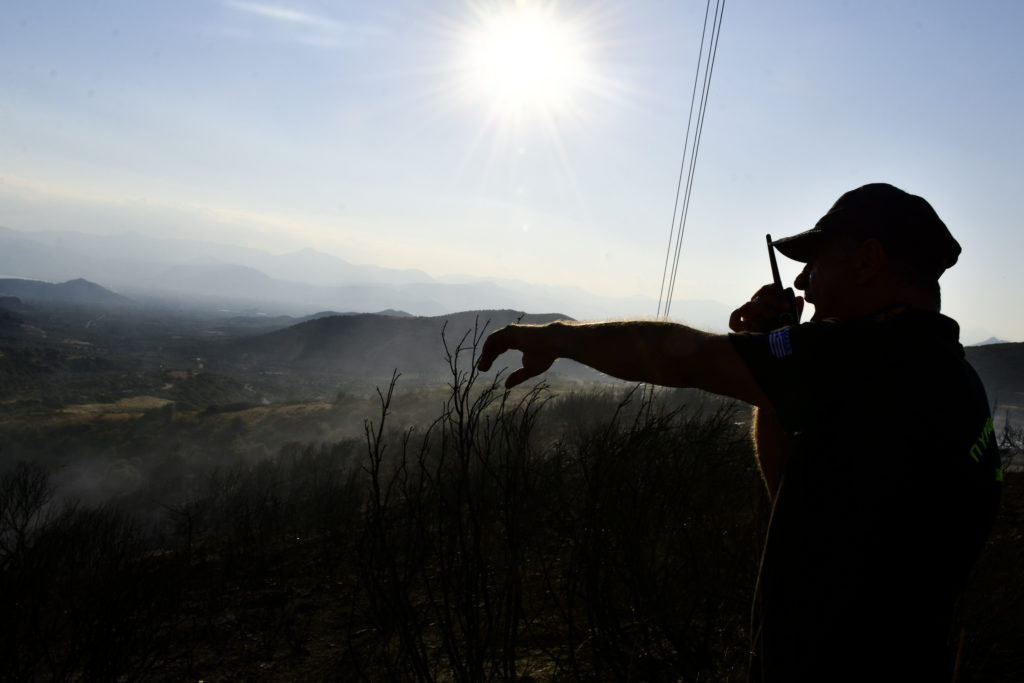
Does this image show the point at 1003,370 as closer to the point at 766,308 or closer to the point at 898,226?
the point at 766,308

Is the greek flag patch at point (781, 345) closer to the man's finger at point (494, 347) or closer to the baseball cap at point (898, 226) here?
the baseball cap at point (898, 226)

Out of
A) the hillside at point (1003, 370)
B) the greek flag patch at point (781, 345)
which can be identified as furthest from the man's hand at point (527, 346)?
the hillside at point (1003, 370)

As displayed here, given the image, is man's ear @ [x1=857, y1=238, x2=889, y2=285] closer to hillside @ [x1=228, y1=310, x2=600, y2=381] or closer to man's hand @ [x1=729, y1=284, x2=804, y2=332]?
man's hand @ [x1=729, y1=284, x2=804, y2=332]

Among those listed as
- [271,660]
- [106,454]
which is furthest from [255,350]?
[271,660]

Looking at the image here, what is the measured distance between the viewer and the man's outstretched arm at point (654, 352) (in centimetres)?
147

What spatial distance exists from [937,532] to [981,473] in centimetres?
18

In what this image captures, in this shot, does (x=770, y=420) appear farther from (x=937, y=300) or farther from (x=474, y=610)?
(x=474, y=610)

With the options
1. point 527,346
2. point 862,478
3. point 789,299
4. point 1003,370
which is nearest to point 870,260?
point 789,299

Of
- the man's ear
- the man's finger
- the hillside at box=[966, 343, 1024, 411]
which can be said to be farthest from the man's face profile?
the hillside at box=[966, 343, 1024, 411]

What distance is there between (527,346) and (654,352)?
403 millimetres

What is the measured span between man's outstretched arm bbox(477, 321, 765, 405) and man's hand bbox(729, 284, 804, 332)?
55 cm

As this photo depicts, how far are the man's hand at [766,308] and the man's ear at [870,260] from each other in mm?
338

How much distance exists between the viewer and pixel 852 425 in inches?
54.5

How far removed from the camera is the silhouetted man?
1.36m
